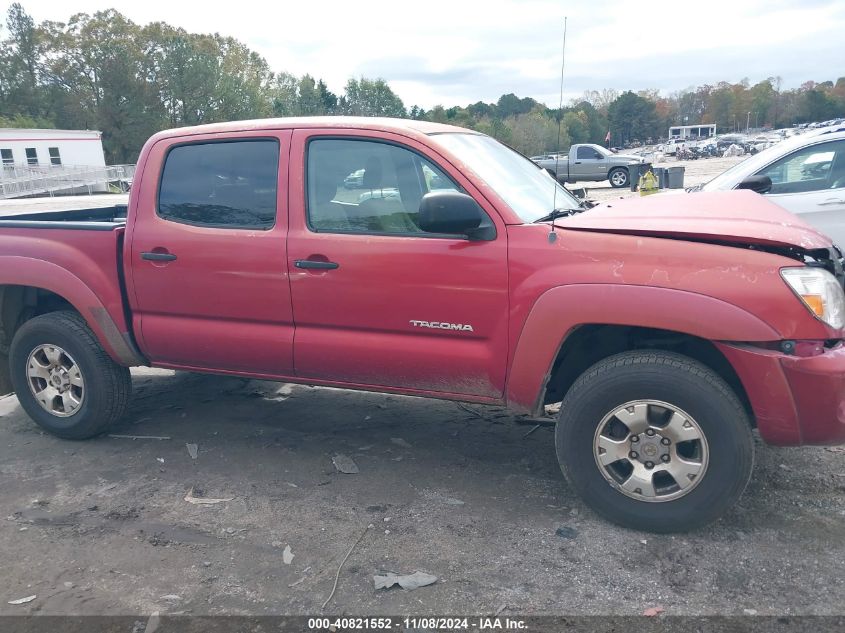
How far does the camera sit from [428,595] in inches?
121

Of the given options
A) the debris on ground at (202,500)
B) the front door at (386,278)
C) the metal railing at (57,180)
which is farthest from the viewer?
the metal railing at (57,180)

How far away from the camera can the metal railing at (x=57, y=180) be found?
1563 inches

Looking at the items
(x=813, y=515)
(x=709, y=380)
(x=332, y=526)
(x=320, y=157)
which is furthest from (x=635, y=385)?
(x=320, y=157)

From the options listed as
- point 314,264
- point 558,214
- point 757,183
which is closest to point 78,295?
point 314,264

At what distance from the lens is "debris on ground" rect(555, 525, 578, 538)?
3.52 m

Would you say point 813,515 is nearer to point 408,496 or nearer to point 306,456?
point 408,496

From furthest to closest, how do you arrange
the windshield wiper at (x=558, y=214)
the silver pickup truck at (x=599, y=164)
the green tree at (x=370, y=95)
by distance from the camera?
the green tree at (x=370, y=95) < the silver pickup truck at (x=599, y=164) < the windshield wiper at (x=558, y=214)

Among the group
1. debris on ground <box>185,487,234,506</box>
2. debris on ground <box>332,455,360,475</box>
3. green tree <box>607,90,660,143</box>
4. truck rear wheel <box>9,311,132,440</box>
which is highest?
green tree <box>607,90,660,143</box>

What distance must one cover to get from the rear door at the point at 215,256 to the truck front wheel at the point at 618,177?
25.4 m

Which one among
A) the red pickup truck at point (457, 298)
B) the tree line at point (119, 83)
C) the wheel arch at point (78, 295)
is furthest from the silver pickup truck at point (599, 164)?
the tree line at point (119, 83)

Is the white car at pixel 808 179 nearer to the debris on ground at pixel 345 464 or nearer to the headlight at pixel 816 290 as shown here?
the headlight at pixel 816 290

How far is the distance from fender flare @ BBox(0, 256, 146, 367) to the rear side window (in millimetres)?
746

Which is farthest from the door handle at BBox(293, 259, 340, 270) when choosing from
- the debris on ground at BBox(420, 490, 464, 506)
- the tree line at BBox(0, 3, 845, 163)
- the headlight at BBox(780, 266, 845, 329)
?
the tree line at BBox(0, 3, 845, 163)

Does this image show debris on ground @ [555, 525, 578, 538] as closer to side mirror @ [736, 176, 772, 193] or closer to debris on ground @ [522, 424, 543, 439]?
debris on ground @ [522, 424, 543, 439]
